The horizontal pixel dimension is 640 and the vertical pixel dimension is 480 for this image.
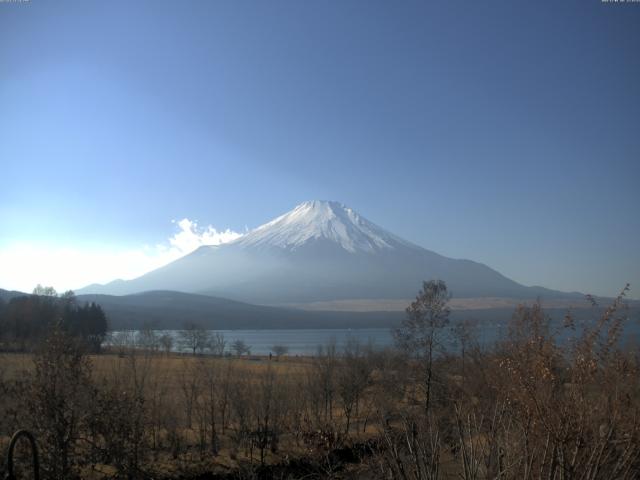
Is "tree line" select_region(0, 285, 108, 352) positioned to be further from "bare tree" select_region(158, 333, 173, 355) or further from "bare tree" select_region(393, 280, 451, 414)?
"bare tree" select_region(393, 280, 451, 414)

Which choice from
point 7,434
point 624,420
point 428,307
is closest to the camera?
point 624,420

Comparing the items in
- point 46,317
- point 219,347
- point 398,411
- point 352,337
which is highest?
point 46,317

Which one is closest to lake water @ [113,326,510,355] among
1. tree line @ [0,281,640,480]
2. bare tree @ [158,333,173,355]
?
tree line @ [0,281,640,480]

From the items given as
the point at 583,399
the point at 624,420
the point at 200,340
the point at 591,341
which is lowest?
the point at 200,340

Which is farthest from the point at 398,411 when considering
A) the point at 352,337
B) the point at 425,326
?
the point at 352,337

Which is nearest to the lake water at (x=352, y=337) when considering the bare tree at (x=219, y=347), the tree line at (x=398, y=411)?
the tree line at (x=398, y=411)

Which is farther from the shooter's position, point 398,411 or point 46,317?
point 46,317

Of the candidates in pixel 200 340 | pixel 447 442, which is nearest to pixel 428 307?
pixel 447 442

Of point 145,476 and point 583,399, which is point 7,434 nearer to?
point 145,476

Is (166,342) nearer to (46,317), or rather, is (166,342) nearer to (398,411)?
(46,317)

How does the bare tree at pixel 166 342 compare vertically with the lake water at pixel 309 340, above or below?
above

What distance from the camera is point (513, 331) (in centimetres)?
1277

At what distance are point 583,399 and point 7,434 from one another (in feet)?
47.9

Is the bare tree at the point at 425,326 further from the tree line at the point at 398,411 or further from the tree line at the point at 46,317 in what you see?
the tree line at the point at 46,317
